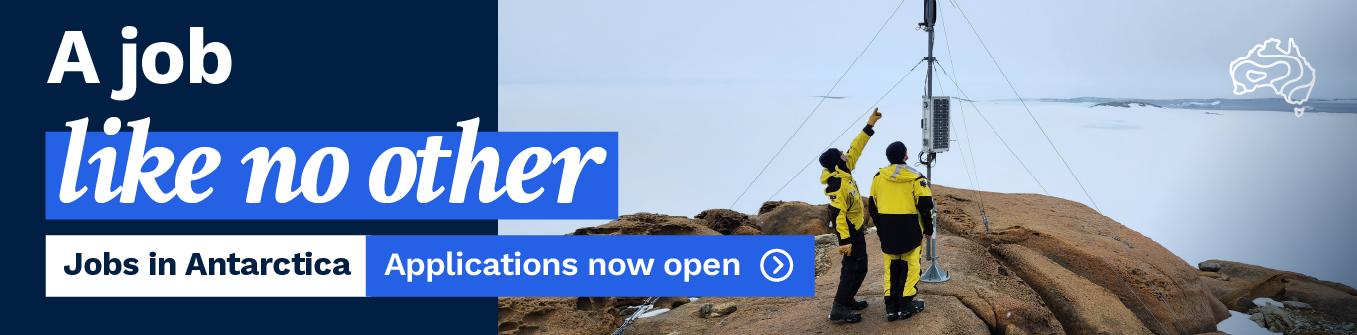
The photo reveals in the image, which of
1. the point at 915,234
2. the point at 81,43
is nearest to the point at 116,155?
the point at 81,43

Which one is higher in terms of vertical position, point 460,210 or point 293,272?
point 460,210

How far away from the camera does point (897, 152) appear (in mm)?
6211

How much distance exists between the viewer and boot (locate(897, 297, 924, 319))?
6480mm

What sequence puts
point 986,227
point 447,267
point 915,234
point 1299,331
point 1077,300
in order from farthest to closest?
point 986,227, point 1299,331, point 447,267, point 1077,300, point 915,234

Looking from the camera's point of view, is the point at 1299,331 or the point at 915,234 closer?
the point at 915,234

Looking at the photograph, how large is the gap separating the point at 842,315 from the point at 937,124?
2.02 metres

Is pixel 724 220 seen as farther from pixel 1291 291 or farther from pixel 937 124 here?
pixel 1291 291


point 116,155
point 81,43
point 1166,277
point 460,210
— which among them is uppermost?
point 81,43

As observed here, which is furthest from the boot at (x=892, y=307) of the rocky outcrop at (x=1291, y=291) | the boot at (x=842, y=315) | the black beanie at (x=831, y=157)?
the rocky outcrop at (x=1291, y=291)

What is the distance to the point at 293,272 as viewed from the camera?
8258 millimetres

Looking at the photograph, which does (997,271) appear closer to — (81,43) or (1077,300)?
(1077,300)

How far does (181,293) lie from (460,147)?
293cm

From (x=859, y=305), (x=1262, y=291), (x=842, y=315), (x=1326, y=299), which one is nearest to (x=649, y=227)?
(x=859, y=305)

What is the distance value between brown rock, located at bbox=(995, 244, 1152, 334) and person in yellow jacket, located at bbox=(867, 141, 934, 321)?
214 centimetres
